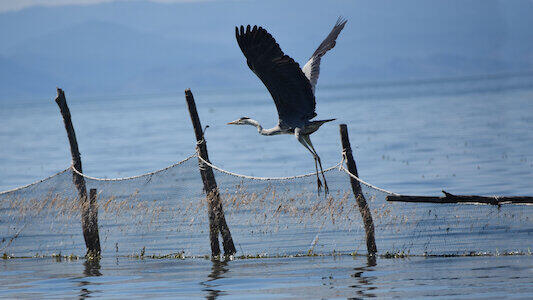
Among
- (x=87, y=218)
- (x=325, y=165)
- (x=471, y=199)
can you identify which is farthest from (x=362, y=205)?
(x=325, y=165)

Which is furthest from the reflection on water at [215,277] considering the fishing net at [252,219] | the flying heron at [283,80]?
the flying heron at [283,80]

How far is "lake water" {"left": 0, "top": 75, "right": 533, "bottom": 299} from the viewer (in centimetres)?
1043

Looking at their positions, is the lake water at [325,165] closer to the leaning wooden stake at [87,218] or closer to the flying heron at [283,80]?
the leaning wooden stake at [87,218]

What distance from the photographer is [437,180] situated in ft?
81.0

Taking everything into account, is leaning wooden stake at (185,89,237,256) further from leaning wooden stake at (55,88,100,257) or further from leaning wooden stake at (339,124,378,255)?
leaning wooden stake at (339,124,378,255)

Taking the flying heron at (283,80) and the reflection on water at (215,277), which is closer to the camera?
the reflection on water at (215,277)

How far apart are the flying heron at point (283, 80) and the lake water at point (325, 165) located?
202 cm

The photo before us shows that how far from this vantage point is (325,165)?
102 feet

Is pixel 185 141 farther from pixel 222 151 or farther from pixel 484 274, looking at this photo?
pixel 484 274

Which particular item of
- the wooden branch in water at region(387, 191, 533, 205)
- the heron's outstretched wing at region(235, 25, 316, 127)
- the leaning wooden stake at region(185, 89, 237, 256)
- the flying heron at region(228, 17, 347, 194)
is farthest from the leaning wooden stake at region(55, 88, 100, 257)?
the wooden branch in water at region(387, 191, 533, 205)

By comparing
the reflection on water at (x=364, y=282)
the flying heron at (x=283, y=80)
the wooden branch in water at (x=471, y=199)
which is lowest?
the reflection on water at (x=364, y=282)

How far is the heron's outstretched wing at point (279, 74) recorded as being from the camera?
11.3m

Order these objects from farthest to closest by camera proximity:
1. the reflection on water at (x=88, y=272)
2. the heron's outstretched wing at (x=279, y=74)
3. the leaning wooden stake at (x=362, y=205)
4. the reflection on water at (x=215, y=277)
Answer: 1. the leaning wooden stake at (x=362, y=205)
2. the heron's outstretched wing at (x=279, y=74)
3. the reflection on water at (x=88, y=272)
4. the reflection on water at (x=215, y=277)

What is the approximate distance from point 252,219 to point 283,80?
297 centimetres
